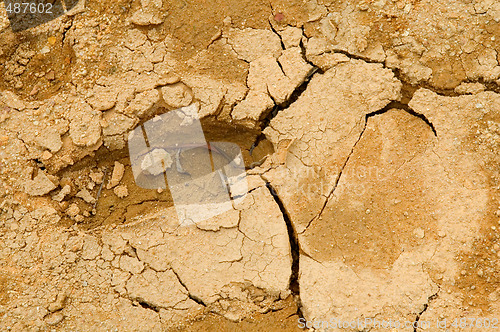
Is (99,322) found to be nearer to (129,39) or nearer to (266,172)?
(266,172)

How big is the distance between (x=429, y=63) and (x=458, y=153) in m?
0.65

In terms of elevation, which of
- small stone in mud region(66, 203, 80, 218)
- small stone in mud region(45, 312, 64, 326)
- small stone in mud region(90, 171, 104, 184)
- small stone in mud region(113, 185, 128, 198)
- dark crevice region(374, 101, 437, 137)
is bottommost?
small stone in mud region(45, 312, 64, 326)

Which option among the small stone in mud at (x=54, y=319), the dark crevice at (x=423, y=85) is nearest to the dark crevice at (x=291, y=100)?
the dark crevice at (x=423, y=85)

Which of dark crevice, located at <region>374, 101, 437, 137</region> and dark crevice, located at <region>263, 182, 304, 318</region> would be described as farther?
dark crevice, located at <region>374, 101, 437, 137</region>

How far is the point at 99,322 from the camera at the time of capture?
9.00 ft

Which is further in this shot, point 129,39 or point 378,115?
point 129,39

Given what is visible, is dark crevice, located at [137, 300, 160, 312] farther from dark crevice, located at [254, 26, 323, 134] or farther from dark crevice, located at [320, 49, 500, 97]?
dark crevice, located at [320, 49, 500, 97]

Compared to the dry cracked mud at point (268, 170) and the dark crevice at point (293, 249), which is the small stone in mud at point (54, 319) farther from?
the dark crevice at point (293, 249)

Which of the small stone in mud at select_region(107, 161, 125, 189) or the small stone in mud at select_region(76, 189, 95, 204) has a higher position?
the small stone in mud at select_region(107, 161, 125, 189)

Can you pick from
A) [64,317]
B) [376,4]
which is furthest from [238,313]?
[376,4]

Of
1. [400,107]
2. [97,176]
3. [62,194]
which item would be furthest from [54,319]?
[400,107]

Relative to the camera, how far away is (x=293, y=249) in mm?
2812

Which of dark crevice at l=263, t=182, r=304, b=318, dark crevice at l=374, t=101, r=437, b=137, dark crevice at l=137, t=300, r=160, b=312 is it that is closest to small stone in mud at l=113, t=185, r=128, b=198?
dark crevice at l=137, t=300, r=160, b=312

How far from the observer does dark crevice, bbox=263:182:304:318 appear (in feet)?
9.05
